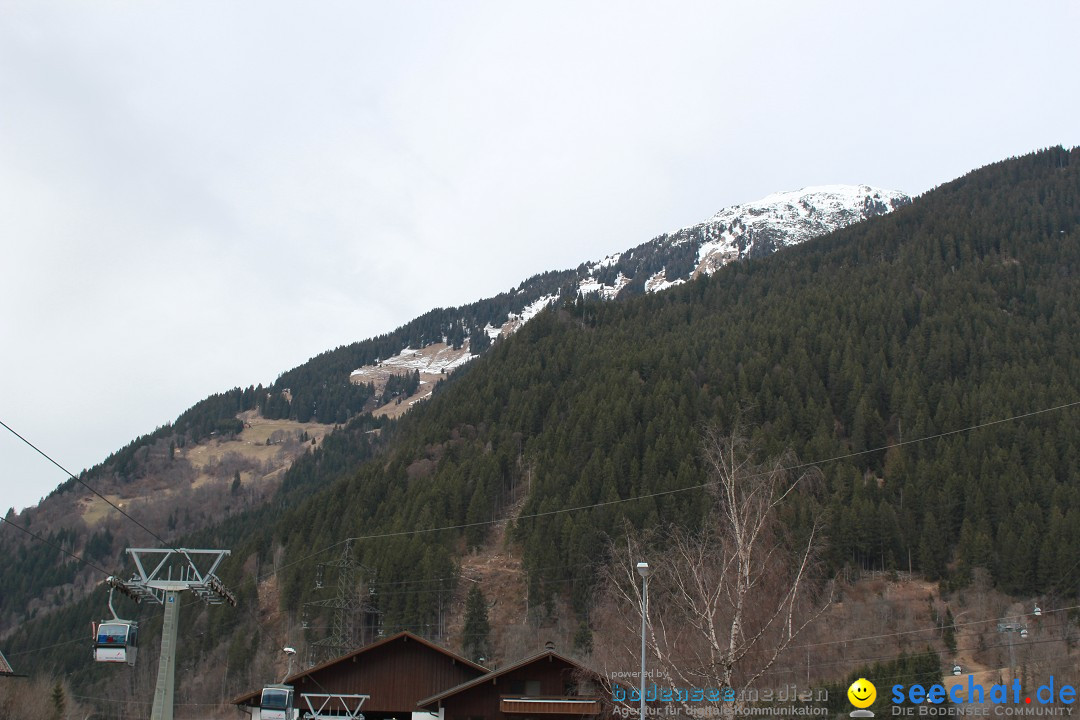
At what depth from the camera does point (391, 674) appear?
5331 centimetres

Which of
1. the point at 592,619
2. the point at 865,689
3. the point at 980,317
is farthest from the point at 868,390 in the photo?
the point at 865,689

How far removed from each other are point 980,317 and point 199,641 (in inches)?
4744

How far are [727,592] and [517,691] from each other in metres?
16.0

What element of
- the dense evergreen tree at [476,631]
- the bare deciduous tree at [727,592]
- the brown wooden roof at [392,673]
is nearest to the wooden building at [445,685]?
the brown wooden roof at [392,673]

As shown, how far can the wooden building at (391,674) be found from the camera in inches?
2074

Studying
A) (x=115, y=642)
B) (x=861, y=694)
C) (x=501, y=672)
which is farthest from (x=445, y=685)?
(x=861, y=694)

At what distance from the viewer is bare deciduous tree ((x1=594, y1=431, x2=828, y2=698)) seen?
3338cm

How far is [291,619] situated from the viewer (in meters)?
113

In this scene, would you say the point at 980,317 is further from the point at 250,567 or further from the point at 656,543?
the point at 250,567

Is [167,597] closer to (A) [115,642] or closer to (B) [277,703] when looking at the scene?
(A) [115,642]

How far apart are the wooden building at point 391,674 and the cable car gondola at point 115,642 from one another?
42.1 feet

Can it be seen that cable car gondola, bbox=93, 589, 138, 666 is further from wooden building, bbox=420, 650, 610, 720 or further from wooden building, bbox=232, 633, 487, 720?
wooden building, bbox=420, 650, 610, 720

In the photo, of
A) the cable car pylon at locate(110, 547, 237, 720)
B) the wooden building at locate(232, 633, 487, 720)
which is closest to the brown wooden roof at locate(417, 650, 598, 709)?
the wooden building at locate(232, 633, 487, 720)

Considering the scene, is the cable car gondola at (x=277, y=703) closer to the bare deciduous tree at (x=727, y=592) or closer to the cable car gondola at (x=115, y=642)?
the cable car gondola at (x=115, y=642)
